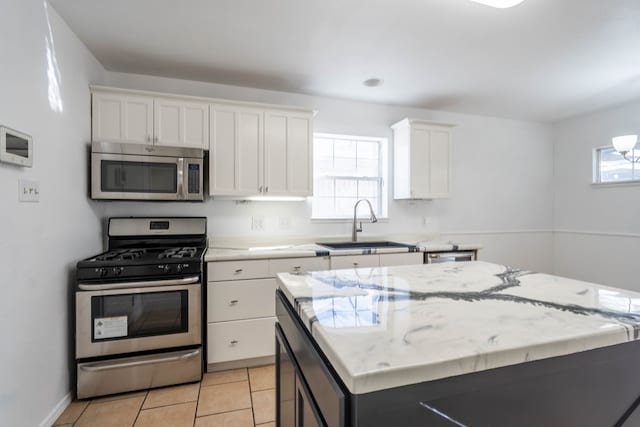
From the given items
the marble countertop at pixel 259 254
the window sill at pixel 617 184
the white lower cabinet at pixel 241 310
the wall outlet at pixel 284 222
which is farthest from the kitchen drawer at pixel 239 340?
the window sill at pixel 617 184

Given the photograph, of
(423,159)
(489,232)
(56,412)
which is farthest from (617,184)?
(56,412)

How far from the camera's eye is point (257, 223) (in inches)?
124

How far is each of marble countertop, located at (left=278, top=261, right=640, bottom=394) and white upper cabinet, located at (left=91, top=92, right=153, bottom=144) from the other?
2027mm

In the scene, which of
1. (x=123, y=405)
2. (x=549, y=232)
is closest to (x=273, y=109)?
(x=123, y=405)

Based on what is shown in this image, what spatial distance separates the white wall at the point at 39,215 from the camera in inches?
59.7

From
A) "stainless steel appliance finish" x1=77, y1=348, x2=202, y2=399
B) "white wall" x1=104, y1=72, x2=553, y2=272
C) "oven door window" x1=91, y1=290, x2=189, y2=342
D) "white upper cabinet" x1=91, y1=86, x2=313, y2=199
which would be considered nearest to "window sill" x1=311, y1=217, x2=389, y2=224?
"white wall" x1=104, y1=72, x2=553, y2=272

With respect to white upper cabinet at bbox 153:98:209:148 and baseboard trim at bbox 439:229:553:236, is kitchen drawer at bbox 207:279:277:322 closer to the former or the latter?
white upper cabinet at bbox 153:98:209:148

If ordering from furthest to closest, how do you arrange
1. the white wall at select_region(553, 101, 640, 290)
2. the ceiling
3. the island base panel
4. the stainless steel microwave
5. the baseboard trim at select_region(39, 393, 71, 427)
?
the white wall at select_region(553, 101, 640, 290) → the stainless steel microwave → the ceiling → the baseboard trim at select_region(39, 393, 71, 427) → the island base panel

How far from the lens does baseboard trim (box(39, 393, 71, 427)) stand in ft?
5.89

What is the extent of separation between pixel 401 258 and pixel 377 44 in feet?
6.08

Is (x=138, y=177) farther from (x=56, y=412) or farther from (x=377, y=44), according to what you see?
(x=377, y=44)

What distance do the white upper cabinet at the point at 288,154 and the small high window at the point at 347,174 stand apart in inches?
20.2

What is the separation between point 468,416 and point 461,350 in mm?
150

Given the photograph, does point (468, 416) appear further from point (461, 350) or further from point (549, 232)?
point (549, 232)
